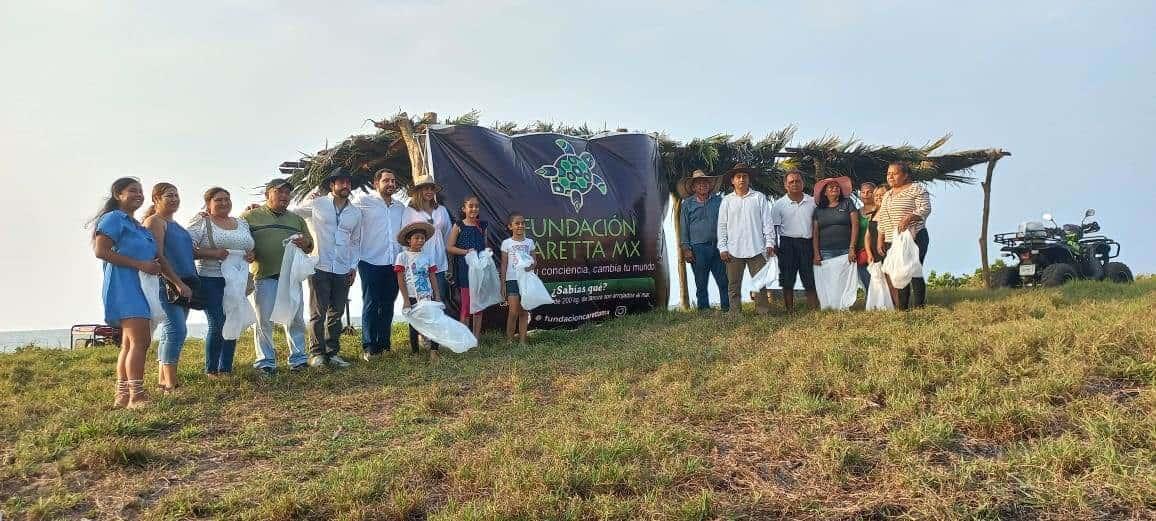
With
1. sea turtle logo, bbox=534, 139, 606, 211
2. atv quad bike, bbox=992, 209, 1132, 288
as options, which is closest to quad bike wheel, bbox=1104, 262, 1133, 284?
atv quad bike, bbox=992, 209, 1132, 288

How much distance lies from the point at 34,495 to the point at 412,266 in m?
3.00

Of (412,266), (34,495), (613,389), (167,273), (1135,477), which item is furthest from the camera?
(412,266)

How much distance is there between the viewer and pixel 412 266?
5426 millimetres

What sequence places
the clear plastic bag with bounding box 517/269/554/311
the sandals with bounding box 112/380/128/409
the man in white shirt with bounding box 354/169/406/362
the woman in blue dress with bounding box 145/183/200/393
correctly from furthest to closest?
1. the clear plastic bag with bounding box 517/269/554/311
2. the man in white shirt with bounding box 354/169/406/362
3. the woman in blue dress with bounding box 145/183/200/393
4. the sandals with bounding box 112/380/128/409

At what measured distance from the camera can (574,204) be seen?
755cm

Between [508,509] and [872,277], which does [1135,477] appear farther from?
[872,277]

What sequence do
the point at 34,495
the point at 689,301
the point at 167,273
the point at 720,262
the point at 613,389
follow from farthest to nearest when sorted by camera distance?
the point at 689,301, the point at 720,262, the point at 167,273, the point at 613,389, the point at 34,495

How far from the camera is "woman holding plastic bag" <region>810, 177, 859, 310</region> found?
6.08 metres

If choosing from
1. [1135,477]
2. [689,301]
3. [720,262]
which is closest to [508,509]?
[1135,477]

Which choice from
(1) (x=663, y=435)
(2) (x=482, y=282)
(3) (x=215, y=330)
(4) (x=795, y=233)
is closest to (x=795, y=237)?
(4) (x=795, y=233)

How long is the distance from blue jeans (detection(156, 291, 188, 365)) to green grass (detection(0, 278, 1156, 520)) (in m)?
0.28

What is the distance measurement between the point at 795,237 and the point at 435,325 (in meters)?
3.24

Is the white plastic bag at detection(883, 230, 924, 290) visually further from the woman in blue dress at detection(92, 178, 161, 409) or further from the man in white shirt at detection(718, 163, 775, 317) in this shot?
the woman in blue dress at detection(92, 178, 161, 409)

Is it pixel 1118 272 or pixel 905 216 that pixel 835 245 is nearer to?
pixel 905 216
